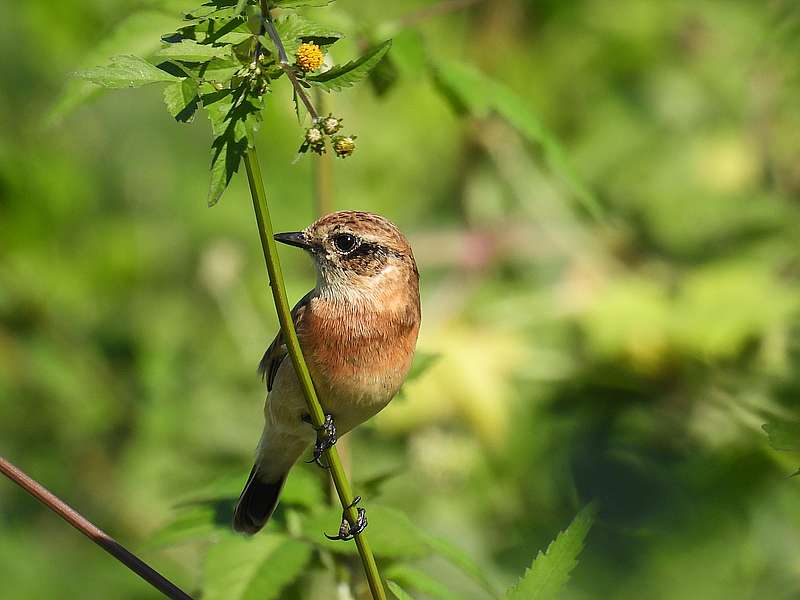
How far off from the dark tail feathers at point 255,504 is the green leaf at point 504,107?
1.14m

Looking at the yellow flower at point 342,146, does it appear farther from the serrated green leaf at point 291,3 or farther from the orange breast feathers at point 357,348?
the orange breast feathers at point 357,348

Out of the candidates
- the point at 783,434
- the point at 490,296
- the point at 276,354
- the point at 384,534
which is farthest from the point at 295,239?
the point at 490,296

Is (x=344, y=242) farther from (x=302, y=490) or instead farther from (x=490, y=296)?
(x=490, y=296)

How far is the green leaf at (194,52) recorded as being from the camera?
172cm

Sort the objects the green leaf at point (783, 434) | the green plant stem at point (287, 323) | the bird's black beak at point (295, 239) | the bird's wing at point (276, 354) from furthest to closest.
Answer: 1. the bird's wing at point (276, 354)
2. the bird's black beak at point (295, 239)
3. the green leaf at point (783, 434)
4. the green plant stem at point (287, 323)

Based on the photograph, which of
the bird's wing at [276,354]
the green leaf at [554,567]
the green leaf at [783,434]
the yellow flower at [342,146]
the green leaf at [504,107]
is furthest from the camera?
the bird's wing at [276,354]

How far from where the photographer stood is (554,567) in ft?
6.57

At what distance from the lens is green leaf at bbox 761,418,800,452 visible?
1840 millimetres

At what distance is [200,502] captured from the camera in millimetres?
2887

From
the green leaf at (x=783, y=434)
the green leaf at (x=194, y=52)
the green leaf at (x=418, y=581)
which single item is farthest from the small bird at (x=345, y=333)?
the green leaf at (x=783, y=434)

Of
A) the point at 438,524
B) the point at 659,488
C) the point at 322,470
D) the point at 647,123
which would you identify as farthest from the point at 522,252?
the point at 322,470

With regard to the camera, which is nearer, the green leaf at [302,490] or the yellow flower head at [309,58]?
the yellow flower head at [309,58]

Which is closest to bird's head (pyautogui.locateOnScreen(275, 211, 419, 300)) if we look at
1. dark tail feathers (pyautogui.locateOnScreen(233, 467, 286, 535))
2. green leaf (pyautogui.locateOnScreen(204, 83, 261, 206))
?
dark tail feathers (pyautogui.locateOnScreen(233, 467, 286, 535))

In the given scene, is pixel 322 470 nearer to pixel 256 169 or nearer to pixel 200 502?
pixel 200 502
